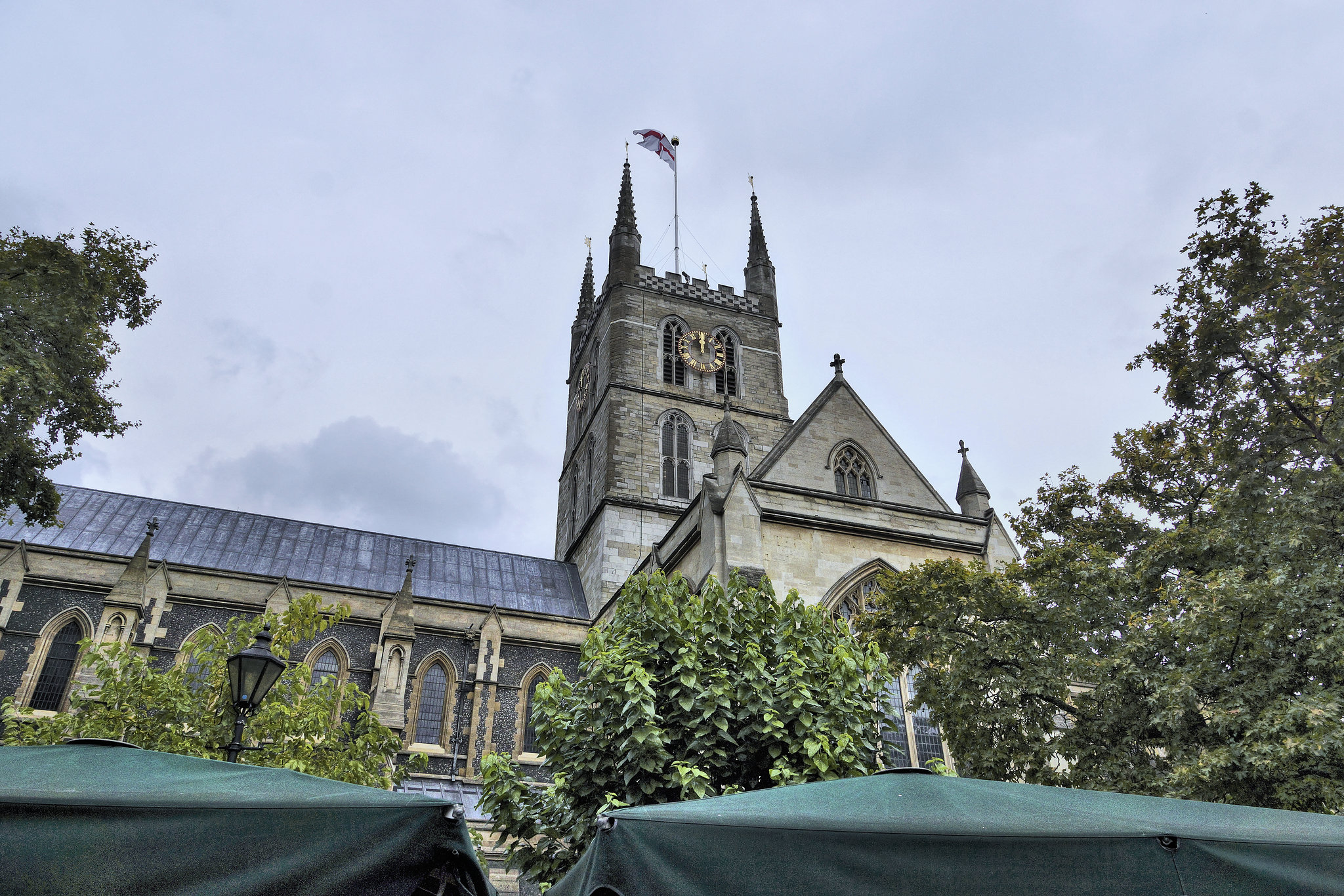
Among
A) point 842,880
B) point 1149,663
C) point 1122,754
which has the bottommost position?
point 842,880

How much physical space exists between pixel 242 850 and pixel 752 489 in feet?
47.4

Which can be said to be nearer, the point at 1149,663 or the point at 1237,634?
the point at 1237,634

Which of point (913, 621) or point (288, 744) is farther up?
point (913, 621)

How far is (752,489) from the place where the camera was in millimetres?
17641

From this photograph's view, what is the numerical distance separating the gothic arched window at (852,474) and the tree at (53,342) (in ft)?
49.9

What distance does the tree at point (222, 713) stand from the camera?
12.0 m

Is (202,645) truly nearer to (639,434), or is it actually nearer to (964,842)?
(964,842)

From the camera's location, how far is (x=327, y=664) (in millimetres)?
25547

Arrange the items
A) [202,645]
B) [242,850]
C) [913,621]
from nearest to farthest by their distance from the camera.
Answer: [242,850]
[202,645]
[913,621]

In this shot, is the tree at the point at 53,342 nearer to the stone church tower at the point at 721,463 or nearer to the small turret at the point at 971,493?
the stone church tower at the point at 721,463

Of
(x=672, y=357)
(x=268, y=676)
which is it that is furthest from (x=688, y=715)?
(x=672, y=357)

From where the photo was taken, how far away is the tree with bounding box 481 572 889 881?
27.3 ft

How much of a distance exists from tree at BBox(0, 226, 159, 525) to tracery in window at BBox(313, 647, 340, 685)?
9.12 m

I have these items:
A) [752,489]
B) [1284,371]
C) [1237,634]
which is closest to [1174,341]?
[1284,371]
